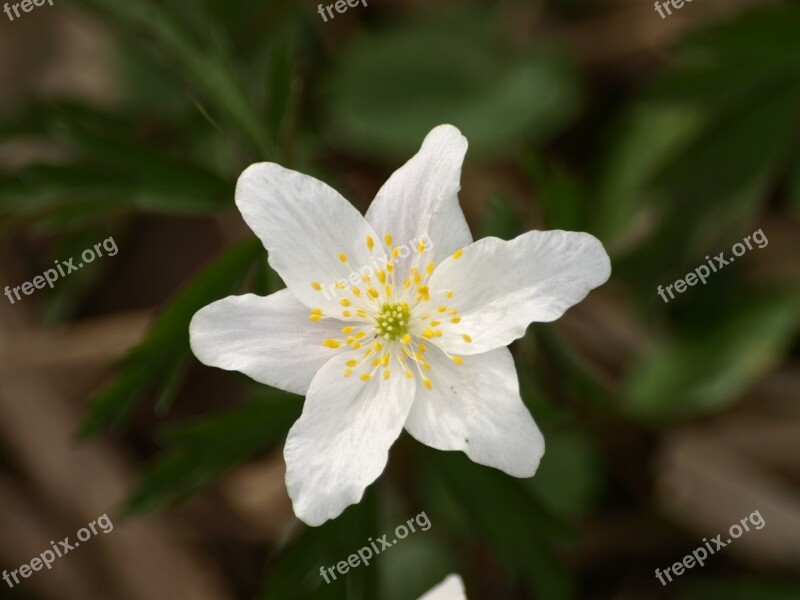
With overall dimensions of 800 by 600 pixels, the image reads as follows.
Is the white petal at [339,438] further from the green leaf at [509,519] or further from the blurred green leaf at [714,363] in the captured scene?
the blurred green leaf at [714,363]

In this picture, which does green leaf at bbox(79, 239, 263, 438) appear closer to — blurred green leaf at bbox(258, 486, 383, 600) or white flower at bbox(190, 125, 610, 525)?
white flower at bbox(190, 125, 610, 525)

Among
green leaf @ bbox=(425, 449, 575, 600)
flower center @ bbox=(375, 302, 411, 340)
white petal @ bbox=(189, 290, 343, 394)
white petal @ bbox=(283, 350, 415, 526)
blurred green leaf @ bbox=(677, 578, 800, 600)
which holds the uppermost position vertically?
white petal @ bbox=(189, 290, 343, 394)

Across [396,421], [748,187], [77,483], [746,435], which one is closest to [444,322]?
[396,421]

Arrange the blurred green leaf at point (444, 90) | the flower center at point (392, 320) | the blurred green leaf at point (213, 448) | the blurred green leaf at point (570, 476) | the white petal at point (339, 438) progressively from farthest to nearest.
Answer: the blurred green leaf at point (444, 90)
the blurred green leaf at point (570, 476)
the blurred green leaf at point (213, 448)
the flower center at point (392, 320)
the white petal at point (339, 438)

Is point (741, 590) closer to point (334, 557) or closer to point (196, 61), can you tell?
point (334, 557)

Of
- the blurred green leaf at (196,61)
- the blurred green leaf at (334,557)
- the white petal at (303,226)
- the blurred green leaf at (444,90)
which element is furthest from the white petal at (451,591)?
the blurred green leaf at (444,90)

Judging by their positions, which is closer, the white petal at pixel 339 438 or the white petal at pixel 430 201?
the white petal at pixel 339 438

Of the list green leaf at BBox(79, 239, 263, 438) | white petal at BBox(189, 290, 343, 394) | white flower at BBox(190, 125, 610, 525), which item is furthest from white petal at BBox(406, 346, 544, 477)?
green leaf at BBox(79, 239, 263, 438)

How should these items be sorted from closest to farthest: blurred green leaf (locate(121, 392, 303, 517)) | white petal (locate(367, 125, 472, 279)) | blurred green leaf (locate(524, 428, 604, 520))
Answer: white petal (locate(367, 125, 472, 279))
blurred green leaf (locate(121, 392, 303, 517))
blurred green leaf (locate(524, 428, 604, 520))
